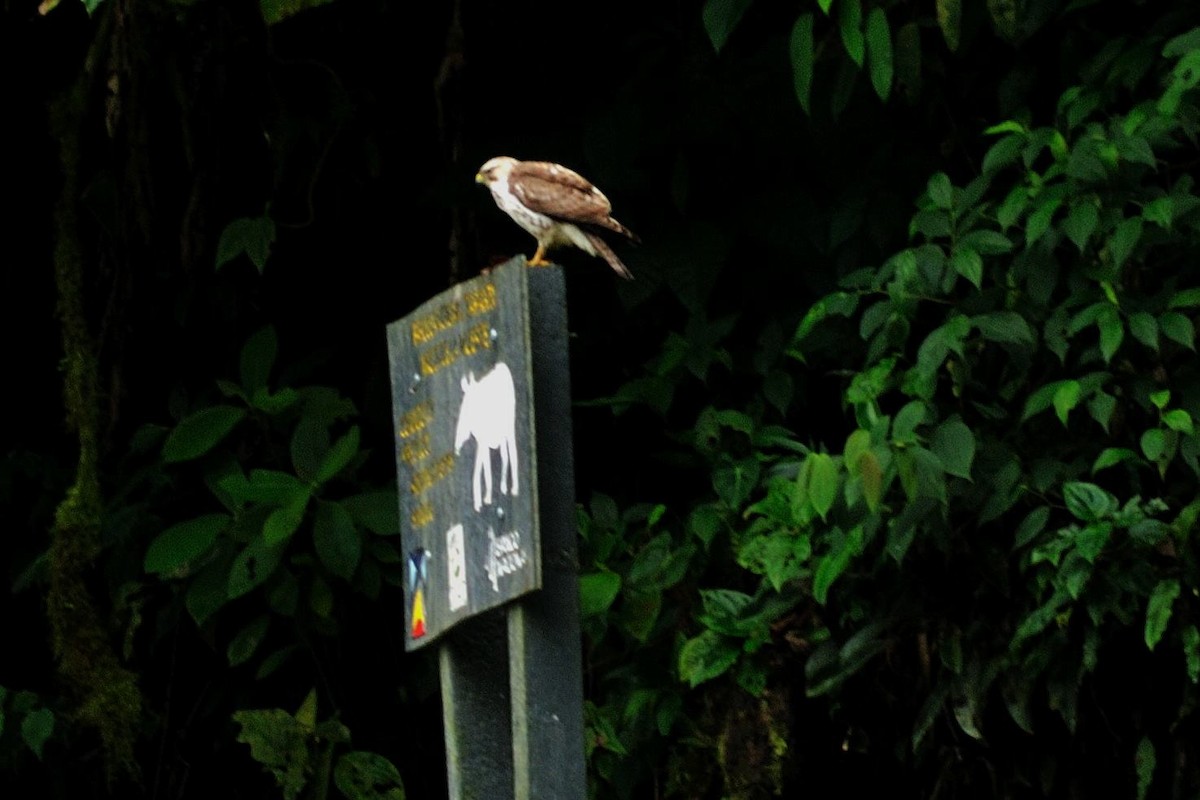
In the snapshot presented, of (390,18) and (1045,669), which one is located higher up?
(390,18)

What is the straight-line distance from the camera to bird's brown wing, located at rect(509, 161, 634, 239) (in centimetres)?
451

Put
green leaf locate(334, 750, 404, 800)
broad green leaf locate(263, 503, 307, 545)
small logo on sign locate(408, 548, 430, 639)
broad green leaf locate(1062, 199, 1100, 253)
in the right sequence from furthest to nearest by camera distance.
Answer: green leaf locate(334, 750, 404, 800)
broad green leaf locate(263, 503, 307, 545)
broad green leaf locate(1062, 199, 1100, 253)
small logo on sign locate(408, 548, 430, 639)

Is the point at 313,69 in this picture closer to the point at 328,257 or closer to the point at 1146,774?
the point at 328,257

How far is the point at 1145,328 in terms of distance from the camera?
186 inches

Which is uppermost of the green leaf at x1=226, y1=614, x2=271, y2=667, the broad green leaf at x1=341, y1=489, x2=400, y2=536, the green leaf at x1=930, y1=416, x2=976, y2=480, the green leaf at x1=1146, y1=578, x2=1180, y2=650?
the broad green leaf at x1=341, y1=489, x2=400, y2=536

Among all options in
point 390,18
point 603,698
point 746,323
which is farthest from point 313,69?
point 603,698

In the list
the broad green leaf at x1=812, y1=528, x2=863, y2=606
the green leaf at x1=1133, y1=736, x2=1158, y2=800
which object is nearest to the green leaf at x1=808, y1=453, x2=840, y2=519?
the broad green leaf at x1=812, y1=528, x2=863, y2=606

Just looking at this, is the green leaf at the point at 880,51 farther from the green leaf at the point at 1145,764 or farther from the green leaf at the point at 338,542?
the green leaf at the point at 338,542

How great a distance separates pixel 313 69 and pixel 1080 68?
7.25ft

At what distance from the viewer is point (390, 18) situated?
6.45m

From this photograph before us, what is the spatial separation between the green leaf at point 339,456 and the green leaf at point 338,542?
0.28 feet

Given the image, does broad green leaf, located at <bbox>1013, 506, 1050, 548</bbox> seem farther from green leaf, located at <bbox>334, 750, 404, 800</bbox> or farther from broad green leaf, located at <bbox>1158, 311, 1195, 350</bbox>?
green leaf, located at <bbox>334, 750, 404, 800</bbox>

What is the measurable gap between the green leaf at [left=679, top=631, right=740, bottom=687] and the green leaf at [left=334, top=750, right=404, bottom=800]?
95cm

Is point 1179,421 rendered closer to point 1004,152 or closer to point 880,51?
point 1004,152
